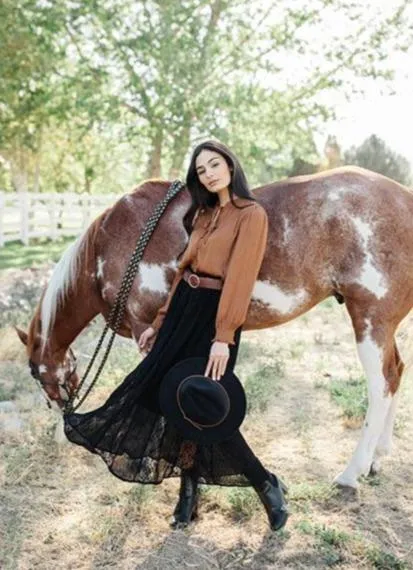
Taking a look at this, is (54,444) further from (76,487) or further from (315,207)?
(315,207)

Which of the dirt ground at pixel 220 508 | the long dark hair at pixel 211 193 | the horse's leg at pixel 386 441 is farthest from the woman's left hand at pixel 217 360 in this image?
the horse's leg at pixel 386 441

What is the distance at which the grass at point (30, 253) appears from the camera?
39.2 feet

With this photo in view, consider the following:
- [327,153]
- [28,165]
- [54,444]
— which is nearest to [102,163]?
[28,165]

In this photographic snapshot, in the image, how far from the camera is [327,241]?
11.4 ft

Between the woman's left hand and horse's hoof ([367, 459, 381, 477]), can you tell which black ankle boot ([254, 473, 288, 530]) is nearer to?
the woman's left hand

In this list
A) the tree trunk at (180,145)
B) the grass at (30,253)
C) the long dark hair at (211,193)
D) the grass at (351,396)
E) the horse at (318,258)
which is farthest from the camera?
the tree trunk at (180,145)

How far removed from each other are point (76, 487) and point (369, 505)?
1.63 m

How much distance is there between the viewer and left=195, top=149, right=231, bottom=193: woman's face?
9.48 feet

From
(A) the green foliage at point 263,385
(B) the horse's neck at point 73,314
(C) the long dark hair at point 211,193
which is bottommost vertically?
(A) the green foliage at point 263,385

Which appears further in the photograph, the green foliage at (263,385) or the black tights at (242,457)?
the green foliage at (263,385)

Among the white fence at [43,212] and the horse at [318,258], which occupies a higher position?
the horse at [318,258]

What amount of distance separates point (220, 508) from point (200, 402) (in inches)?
34.6

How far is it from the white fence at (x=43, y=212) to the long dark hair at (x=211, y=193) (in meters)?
12.2

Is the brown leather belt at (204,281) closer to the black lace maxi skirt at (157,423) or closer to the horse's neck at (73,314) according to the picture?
the black lace maxi skirt at (157,423)
